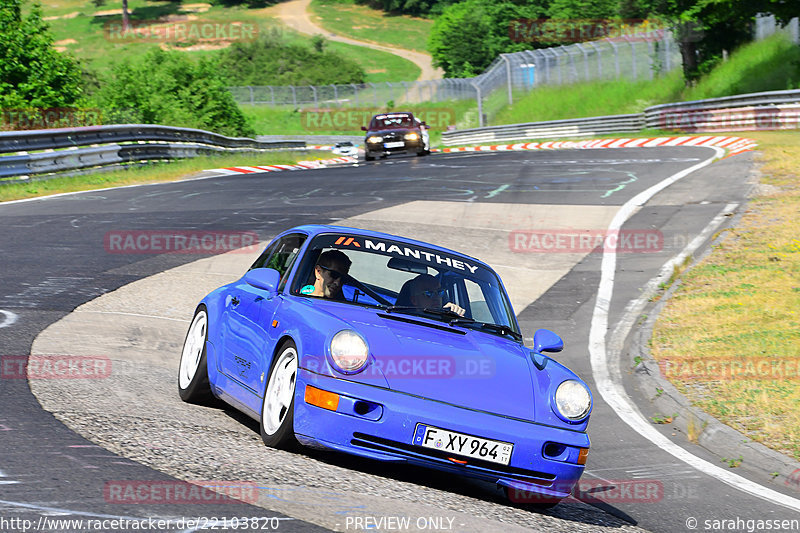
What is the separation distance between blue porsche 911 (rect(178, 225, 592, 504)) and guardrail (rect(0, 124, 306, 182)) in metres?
15.2

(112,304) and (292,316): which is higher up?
(292,316)

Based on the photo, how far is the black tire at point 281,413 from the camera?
18.1ft

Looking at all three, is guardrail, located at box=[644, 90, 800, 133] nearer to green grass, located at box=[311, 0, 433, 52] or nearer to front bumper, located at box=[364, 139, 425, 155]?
front bumper, located at box=[364, 139, 425, 155]

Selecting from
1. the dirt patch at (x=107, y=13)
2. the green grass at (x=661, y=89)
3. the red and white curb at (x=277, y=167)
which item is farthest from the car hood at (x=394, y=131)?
the dirt patch at (x=107, y=13)

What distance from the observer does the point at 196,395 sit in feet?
23.4

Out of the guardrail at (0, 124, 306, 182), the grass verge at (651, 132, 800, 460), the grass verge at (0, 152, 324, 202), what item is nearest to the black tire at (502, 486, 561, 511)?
the grass verge at (651, 132, 800, 460)

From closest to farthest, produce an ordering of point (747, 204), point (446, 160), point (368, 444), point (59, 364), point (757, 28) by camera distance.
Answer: point (368, 444) → point (59, 364) → point (747, 204) → point (446, 160) → point (757, 28)

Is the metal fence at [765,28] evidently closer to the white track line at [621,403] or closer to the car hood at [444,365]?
the white track line at [621,403]

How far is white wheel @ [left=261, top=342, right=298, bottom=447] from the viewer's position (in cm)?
554

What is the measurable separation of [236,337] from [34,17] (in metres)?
28.9

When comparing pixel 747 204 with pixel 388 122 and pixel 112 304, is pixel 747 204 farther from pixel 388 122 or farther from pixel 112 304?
pixel 388 122

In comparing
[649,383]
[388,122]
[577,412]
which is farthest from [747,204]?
[388,122]

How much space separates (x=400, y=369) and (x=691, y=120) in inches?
1386

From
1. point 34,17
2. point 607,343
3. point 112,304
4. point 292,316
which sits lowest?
point 607,343
